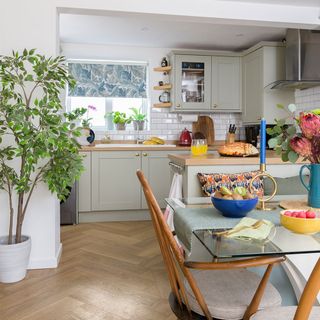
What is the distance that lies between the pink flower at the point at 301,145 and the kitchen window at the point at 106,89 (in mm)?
3681

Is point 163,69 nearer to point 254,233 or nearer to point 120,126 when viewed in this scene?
point 120,126

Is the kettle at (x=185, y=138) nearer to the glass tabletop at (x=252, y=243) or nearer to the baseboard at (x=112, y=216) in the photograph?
the baseboard at (x=112, y=216)

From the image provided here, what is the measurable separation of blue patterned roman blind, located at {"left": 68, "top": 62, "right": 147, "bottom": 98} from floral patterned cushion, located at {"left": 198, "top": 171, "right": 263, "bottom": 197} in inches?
113

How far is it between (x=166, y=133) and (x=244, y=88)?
4.22 feet

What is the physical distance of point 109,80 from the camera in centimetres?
497

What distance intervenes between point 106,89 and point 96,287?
3163 mm

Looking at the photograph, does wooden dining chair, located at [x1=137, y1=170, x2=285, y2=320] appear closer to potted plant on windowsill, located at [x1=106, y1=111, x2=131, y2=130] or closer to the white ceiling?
the white ceiling

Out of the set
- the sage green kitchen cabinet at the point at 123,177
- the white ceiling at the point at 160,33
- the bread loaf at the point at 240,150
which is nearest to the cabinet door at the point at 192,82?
the white ceiling at the point at 160,33

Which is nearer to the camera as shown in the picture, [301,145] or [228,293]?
[228,293]

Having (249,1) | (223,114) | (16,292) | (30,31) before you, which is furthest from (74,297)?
(223,114)

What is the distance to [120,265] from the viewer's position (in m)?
2.90

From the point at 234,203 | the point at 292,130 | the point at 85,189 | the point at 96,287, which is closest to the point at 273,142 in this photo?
the point at 292,130

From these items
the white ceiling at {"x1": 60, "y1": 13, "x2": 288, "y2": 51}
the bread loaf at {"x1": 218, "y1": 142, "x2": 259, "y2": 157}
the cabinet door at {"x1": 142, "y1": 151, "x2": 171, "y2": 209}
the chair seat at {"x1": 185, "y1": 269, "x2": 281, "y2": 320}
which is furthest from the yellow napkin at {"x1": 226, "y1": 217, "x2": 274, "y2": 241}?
the cabinet door at {"x1": 142, "y1": 151, "x2": 171, "y2": 209}

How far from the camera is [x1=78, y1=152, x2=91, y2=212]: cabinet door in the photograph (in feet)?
13.9
